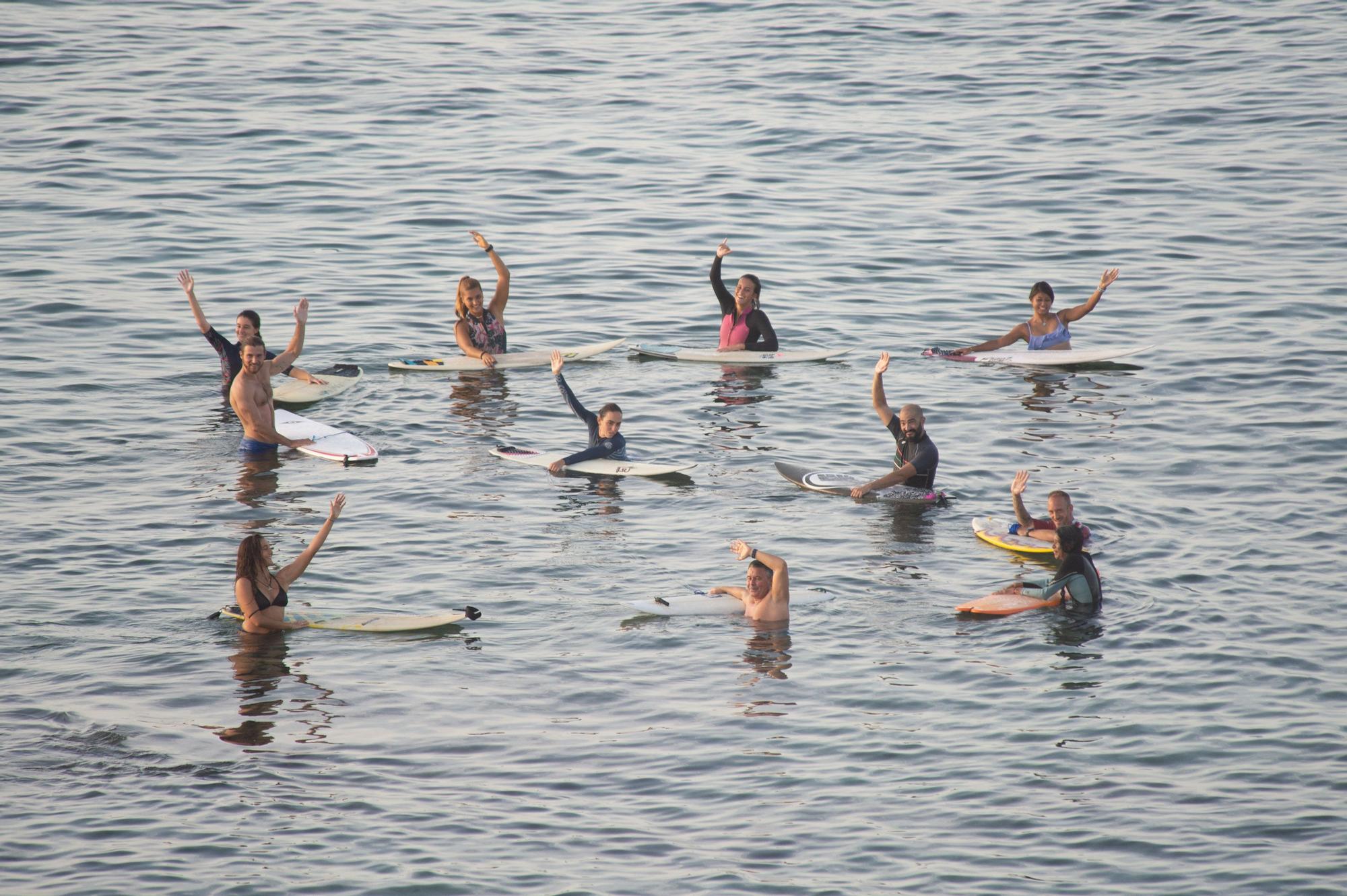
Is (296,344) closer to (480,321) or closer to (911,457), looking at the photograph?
(480,321)

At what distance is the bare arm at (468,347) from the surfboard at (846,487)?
551cm

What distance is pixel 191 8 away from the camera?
4134cm

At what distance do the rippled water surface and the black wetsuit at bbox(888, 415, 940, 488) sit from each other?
0.59m

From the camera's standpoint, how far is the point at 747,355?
67.8 feet

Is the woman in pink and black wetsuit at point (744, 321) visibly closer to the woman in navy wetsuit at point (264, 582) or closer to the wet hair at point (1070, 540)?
the wet hair at point (1070, 540)

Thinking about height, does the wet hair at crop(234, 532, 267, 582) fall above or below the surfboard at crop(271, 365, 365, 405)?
below

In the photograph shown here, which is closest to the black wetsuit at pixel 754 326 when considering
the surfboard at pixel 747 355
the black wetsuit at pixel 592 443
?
the surfboard at pixel 747 355

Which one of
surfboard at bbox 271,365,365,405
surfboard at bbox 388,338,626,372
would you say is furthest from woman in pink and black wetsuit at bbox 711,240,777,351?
surfboard at bbox 271,365,365,405

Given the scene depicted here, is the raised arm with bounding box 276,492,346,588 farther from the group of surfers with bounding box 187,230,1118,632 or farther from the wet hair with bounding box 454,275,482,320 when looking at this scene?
the wet hair with bounding box 454,275,482,320

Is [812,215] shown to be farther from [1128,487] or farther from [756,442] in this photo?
[1128,487]

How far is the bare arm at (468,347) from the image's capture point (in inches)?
786

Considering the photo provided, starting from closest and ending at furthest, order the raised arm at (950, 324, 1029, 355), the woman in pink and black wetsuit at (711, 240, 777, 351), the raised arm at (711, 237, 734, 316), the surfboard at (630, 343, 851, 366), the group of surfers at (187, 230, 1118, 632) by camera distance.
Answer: the group of surfers at (187, 230, 1118, 632), the raised arm at (711, 237, 734, 316), the woman in pink and black wetsuit at (711, 240, 777, 351), the raised arm at (950, 324, 1029, 355), the surfboard at (630, 343, 851, 366)

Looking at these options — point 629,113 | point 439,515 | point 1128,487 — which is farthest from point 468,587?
point 629,113

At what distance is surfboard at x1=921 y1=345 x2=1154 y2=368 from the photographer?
2038 cm
